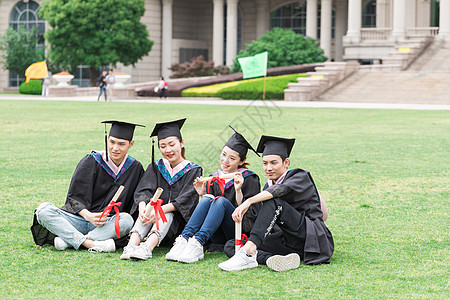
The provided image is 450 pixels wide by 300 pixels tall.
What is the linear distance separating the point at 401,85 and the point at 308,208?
32254 mm

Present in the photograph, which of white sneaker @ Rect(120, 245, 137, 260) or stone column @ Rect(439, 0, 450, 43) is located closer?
white sneaker @ Rect(120, 245, 137, 260)

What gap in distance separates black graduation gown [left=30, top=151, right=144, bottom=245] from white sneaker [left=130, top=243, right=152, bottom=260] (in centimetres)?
69

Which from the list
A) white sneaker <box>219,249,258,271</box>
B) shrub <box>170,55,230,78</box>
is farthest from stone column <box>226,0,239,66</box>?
white sneaker <box>219,249,258,271</box>

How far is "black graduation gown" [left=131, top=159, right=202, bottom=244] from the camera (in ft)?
21.3

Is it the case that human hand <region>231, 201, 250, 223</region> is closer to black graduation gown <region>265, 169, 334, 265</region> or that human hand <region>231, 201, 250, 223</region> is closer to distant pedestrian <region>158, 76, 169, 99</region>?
black graduation gown <region>265, 169, 334, 265</region>

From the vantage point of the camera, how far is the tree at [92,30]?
47.2 metres

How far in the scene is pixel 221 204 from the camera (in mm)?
6230

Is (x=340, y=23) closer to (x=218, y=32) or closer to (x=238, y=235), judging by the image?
(x=218, y=32)

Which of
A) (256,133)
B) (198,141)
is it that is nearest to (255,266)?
(198,141)

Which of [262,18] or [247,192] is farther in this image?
[262,18]

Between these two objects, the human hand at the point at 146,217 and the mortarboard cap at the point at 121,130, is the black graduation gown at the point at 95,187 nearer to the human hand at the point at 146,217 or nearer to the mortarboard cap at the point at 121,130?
the mortarboard cap at the point at 121,130

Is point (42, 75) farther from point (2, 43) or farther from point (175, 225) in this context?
point (175, 225)

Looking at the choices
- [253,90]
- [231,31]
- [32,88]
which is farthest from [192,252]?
[231,31]

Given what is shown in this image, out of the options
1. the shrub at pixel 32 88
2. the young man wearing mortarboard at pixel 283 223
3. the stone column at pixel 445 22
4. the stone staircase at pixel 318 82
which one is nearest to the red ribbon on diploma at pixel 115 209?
the young man wearing mortarboard at pixel 283 223
